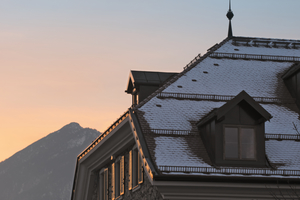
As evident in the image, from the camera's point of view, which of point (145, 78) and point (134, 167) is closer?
point (134, 167)

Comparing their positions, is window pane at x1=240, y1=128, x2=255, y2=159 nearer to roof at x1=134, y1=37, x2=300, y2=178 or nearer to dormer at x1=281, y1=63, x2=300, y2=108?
roof at x1=134, y1=37, x2=300, y2=178

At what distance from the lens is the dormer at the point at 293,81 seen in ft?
70.7

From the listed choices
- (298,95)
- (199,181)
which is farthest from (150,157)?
(298,95)

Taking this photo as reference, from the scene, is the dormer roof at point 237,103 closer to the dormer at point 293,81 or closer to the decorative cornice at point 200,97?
the decorative cornice at point 200,97

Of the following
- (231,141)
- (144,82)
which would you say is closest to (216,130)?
(231,141)

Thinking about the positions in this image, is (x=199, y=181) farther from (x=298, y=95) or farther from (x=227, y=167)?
(x=298, y=95)

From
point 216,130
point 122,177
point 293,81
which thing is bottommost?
point 122,177

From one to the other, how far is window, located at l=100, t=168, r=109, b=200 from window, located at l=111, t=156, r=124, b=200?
147 centimetres

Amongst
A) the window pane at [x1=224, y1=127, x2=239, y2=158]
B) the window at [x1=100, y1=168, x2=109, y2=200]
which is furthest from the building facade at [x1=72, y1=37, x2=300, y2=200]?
the window at [x1=100, y1=168, x2=109, y2=200]

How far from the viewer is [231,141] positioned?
18.3 m

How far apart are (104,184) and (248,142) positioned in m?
10.6

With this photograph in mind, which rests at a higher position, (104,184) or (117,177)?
(117,177)

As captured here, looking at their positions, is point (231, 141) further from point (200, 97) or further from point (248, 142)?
point (200, 97)

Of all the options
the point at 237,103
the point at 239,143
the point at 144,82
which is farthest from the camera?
the point at 144,82
